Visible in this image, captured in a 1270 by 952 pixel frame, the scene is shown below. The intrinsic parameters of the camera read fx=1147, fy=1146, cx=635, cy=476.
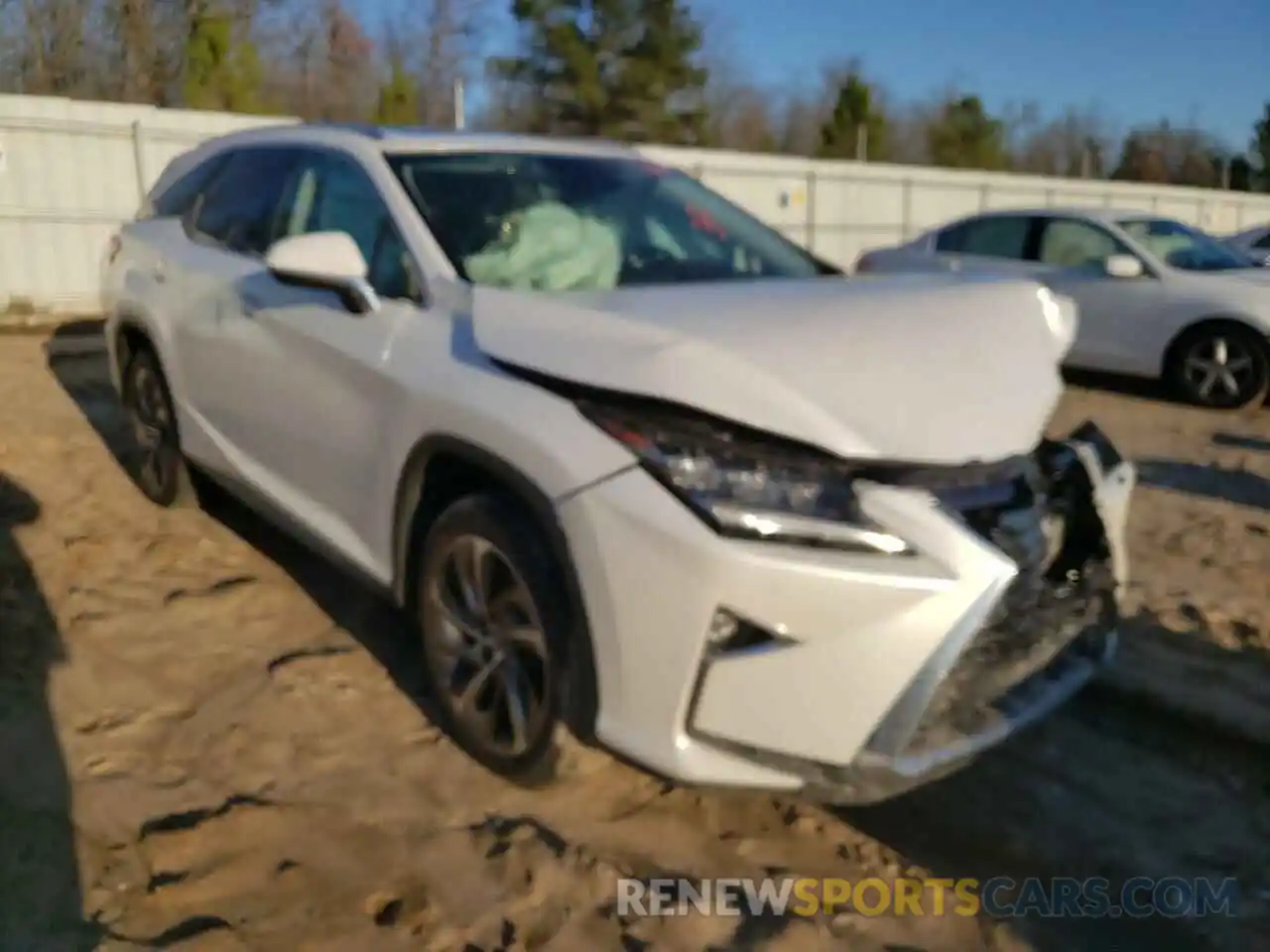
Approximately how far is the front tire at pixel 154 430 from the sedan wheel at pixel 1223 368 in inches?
285

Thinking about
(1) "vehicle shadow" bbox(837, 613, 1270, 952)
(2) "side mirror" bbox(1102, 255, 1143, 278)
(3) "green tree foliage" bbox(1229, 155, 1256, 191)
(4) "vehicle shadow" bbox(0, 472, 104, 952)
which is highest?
(3) "green tree foliage" bbox(1229, 155, 1256, 191)

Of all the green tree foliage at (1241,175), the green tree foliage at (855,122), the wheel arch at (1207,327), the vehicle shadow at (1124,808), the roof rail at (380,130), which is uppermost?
the green tree foliage at (855,122)

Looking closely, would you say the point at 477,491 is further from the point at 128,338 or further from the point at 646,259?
the point at 128,338

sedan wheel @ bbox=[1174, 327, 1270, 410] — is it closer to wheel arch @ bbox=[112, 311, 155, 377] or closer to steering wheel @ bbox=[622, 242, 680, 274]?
steering wheel @ bbox=[622, 242, 680, 274]

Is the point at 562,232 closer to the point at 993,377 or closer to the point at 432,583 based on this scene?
the point at 432,583

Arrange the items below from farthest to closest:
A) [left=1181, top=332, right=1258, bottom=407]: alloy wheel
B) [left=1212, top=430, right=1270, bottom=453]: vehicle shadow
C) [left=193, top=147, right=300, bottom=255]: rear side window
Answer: [left=1181, top=332, right=1258, bottom=407]: alloy wheel
[left=1212, top=430, right=1270, bottom=453]: vehicle shadow
[left=193, top=147, right=300, bottom=255]: rear side window

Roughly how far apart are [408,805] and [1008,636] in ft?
5.16

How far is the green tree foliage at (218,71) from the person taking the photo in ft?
67.0

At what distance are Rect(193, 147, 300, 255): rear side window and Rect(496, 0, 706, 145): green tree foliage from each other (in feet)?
94.1

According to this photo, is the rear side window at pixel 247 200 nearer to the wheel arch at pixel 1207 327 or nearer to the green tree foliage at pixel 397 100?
the wheel arch at pixel 1207 327

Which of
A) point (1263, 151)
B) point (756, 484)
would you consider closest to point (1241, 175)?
point (1263, 151)

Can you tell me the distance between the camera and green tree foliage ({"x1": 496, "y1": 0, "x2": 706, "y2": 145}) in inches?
1273

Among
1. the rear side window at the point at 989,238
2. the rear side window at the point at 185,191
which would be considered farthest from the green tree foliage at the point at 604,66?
the rear side window at the point at 185,191

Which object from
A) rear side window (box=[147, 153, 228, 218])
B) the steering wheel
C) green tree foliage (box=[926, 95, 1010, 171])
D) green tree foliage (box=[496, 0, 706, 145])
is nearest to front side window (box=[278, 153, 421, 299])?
the steering wheel
